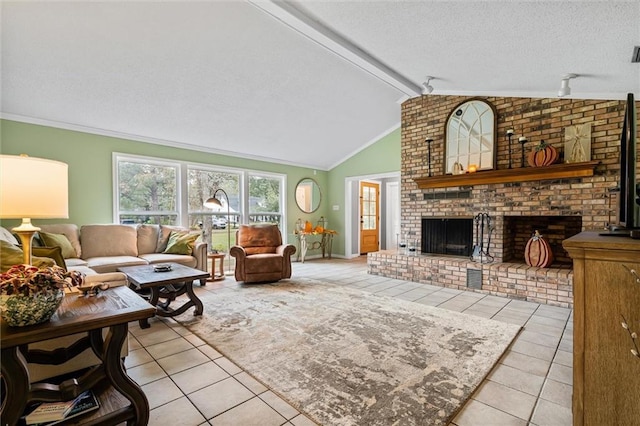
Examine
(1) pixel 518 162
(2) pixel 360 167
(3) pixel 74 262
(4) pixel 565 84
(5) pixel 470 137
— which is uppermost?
(4) pixel 565 84

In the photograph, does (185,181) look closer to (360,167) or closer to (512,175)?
(360,167)

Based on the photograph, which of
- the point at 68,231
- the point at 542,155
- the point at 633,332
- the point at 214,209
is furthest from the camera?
the point at 214,209

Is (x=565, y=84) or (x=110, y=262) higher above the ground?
(x=565, y=84)

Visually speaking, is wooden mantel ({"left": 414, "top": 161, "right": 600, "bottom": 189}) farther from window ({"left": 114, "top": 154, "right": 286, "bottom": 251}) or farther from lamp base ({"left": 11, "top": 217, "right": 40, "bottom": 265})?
lamp base ({"left": 11, "top": 217, "right": 40, "bottom": 265})

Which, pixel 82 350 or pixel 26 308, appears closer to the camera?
pixel 26 308

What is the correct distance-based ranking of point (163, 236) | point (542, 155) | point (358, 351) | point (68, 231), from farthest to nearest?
point (163, 236) < point (68, 231) < point (542, 155) < point (358, 351)

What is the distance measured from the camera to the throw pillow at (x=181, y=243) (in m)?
4.49

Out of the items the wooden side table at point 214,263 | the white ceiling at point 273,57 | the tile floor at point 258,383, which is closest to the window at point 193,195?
the white ceiling at point 273,57

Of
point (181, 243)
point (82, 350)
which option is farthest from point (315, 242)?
point (82, 350)

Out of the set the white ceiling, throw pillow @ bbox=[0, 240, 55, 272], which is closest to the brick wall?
the white ceiling

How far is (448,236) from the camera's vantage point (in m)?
4.93

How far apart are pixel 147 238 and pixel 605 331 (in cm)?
512

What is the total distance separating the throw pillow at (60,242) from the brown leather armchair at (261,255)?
1.96 meters

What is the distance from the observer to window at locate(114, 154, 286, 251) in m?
4.87
